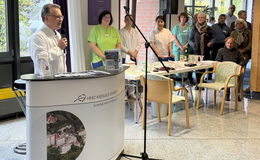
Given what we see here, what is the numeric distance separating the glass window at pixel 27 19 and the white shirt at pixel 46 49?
1.76 metres

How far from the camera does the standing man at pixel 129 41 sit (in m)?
Result: 5.74

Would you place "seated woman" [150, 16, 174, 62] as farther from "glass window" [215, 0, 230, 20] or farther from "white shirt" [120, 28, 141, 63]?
"glass window" [215, 0, 230, 20]

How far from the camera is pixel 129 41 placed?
5797 millimetres

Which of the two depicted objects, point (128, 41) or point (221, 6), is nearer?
point (128, 41)

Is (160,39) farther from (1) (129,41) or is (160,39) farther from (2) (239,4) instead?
(2) (239,4)

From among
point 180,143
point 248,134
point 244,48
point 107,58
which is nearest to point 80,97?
point 107,58

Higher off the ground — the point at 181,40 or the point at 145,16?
the point at 145,16

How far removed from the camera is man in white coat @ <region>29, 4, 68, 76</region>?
131 inches

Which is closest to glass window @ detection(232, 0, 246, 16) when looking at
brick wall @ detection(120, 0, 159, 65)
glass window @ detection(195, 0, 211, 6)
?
glass window @ detection(195, 0, 211, 6)

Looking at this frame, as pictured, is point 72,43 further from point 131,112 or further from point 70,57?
point 131,112

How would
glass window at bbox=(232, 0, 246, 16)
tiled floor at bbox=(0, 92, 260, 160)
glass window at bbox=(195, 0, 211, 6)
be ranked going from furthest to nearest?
glass window at bbox=(232, 0, 246, 16) → glass window at bbox=(195, 0, 211, 6) → tiled floor at bbox=(0, 92, 260, 160)

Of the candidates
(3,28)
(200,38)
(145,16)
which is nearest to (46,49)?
(3,28)

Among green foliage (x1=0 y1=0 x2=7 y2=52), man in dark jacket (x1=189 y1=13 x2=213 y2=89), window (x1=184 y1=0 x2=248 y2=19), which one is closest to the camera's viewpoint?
green foliage (x1=0 y1=0 x2=7 y2=52)

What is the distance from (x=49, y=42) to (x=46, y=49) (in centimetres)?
9
